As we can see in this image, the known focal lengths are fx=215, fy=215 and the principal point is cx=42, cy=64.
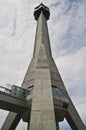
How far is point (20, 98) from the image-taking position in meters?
28.5

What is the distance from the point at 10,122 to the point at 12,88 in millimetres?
6276

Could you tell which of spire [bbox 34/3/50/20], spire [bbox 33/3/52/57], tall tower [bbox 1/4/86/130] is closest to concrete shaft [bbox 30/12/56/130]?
tall tower [bbox 1/4/86/130]

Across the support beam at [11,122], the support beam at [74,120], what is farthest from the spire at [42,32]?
the support beam at [11,122]

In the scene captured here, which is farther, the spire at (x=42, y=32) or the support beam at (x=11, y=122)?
the spire at (x=42, y=32)

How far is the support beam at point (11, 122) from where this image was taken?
31.7m

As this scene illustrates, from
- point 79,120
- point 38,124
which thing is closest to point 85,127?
point 79,120

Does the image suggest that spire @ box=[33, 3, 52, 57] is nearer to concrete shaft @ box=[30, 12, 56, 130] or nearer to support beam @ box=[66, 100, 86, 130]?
concrete shaft @ box=[30, 12, 56, 130]

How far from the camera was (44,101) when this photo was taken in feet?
79.0

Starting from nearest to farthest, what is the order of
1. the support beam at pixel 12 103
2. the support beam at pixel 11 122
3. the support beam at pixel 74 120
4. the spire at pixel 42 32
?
1. the support beam at pixel 12 103
2. the support beam at pixel 74 120
3. the support beam at pixel 11 122
4. the spire at pixel 42 32

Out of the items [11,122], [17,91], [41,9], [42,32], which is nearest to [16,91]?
[17,91]

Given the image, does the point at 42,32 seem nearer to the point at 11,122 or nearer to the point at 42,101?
the point at 11,122

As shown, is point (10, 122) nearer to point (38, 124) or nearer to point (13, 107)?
point (13, 107)

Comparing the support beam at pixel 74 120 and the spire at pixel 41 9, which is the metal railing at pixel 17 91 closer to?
the support beam at pixel 74 120

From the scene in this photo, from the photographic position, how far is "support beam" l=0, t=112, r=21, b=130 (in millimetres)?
31719
